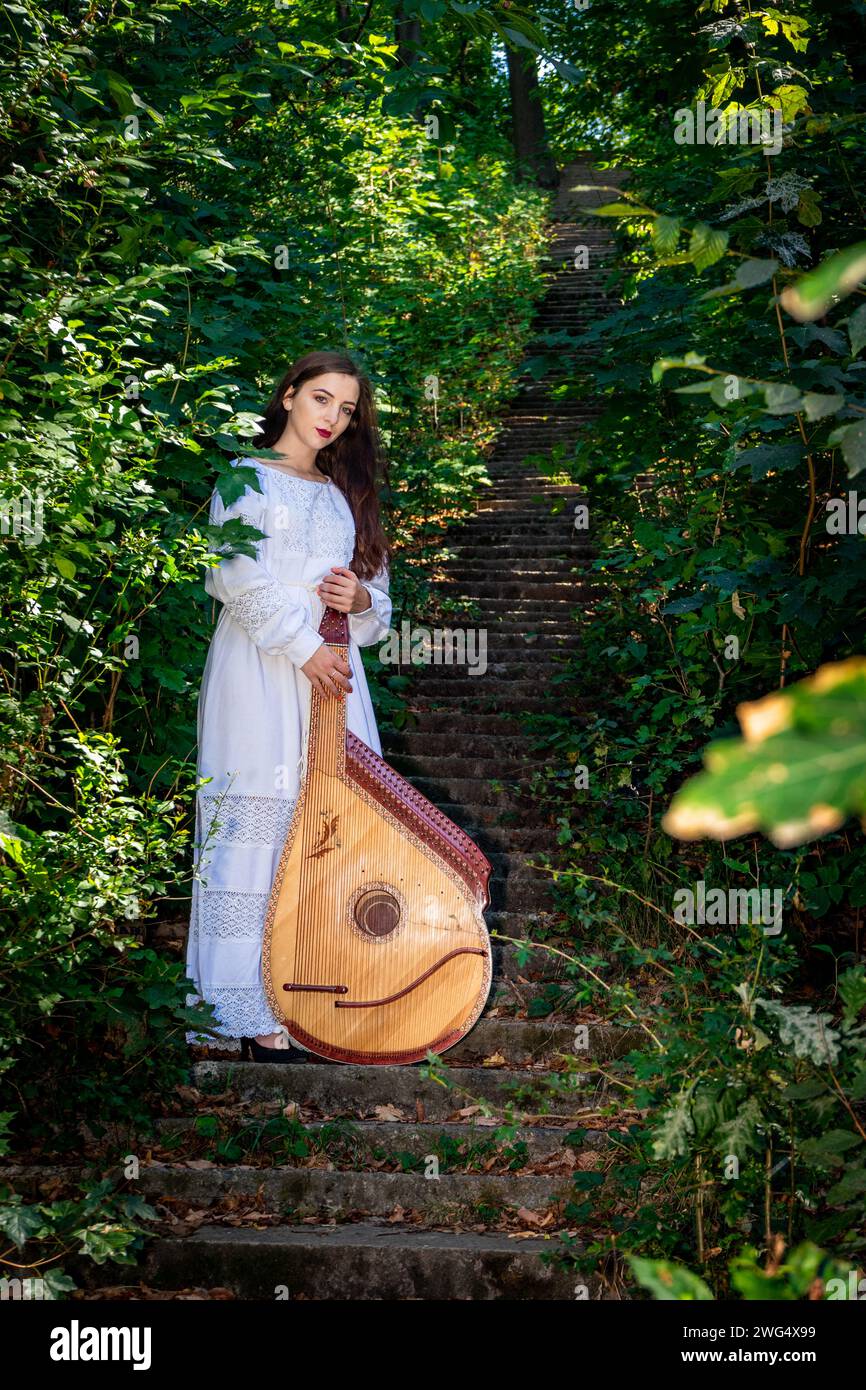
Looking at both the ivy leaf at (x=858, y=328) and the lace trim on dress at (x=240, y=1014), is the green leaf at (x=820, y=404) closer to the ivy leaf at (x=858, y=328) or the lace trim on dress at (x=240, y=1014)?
the ivy leaf at (x=858, y=328)

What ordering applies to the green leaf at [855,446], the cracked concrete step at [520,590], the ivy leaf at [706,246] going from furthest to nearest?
1. the cracked concrete step at [520,590]
2. the ivy leaf at [706,246]
3. the green leaf at [855,446]

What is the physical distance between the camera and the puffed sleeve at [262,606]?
3725 millimetres

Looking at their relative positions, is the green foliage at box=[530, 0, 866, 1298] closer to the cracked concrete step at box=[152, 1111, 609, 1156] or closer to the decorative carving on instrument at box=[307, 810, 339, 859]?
the cracked concrete step at box=[152, 1111, 609, 1156]

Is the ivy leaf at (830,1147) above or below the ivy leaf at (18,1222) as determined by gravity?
above

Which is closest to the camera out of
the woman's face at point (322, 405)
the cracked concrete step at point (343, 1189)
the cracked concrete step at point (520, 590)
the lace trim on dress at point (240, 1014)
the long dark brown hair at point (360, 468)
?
the cracked concrete step at point (343, 1189)

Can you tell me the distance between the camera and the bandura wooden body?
11.6 ft

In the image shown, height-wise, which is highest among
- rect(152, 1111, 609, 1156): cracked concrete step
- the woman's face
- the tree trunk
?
the tree trunk

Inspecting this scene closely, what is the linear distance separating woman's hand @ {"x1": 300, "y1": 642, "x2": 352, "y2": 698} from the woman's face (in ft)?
2.36

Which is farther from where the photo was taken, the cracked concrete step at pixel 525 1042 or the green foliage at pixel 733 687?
the cracked concrete step at pixel 525 1042

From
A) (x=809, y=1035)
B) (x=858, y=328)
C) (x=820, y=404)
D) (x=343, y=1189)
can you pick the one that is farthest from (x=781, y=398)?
(x=343, y=1189)

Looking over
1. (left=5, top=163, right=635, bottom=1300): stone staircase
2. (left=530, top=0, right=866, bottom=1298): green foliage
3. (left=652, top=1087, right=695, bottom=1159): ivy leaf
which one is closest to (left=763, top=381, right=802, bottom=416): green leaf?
(left=530, top=0, right=866, bottom=1298): green foliage

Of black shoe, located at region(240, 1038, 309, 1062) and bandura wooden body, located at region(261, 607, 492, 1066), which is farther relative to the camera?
black shoe, located at region(240, 1038, 309, 1062)

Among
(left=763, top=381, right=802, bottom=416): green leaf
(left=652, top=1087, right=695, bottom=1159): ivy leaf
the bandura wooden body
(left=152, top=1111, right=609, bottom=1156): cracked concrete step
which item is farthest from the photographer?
the bandura wooden body

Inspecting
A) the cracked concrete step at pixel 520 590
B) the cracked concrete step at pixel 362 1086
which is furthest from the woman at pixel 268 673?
the cracked concrete step at pixel 520 590
